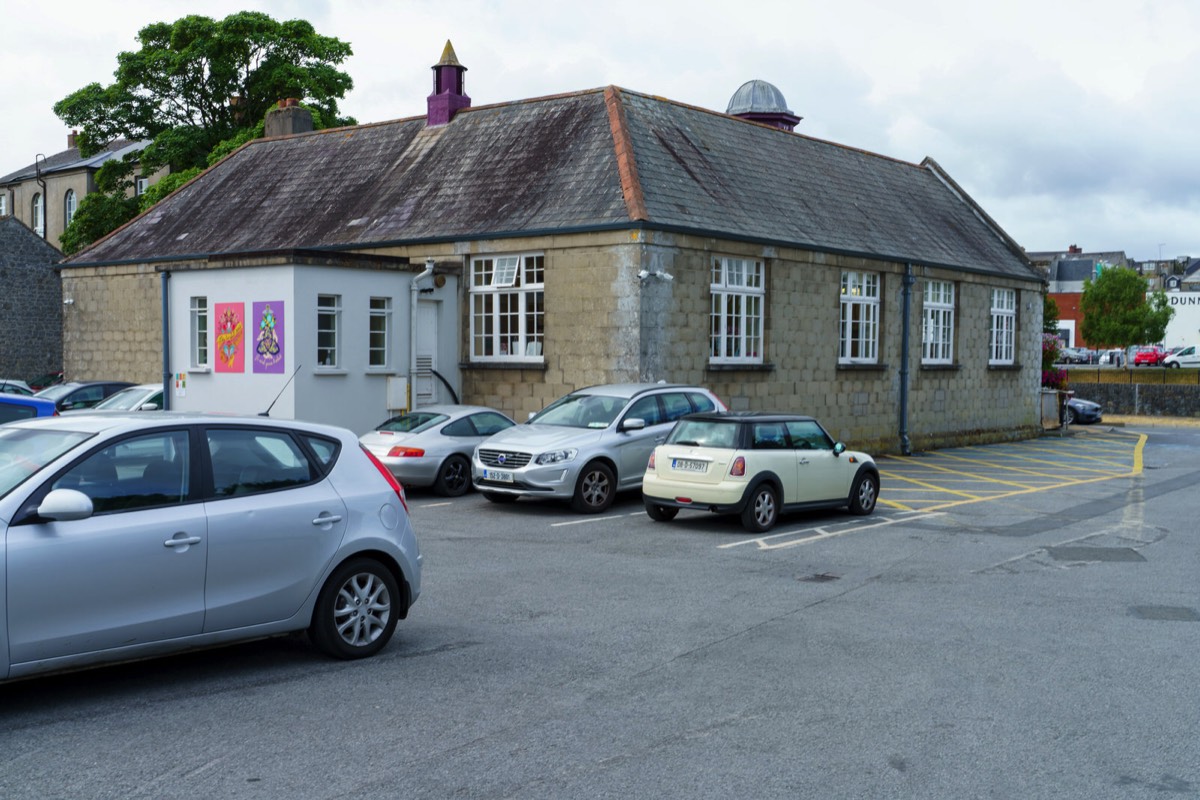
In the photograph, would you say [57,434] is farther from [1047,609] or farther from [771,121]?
[771,121]

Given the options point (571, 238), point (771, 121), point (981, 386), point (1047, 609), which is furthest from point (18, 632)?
point (771, 121)

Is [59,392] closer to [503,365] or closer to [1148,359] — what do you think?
[503,365]

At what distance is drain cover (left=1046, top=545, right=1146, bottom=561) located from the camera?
12750mm

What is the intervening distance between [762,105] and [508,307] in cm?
1629

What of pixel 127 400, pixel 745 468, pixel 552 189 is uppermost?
pixel 552 189

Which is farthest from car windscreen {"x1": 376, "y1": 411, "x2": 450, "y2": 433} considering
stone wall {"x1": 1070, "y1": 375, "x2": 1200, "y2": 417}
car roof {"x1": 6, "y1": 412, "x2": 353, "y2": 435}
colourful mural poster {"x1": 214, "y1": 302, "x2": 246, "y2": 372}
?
stone wall {"x1": 1070, "y1": 375, "x2": 1200, "y2": 417}

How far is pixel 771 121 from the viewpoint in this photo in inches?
1412

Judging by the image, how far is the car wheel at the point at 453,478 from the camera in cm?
1725

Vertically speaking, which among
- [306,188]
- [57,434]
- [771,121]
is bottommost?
[57,434]

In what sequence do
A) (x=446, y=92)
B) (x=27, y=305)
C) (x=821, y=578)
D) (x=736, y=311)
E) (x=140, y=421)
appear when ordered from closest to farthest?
(x=140, y=421), (x=821, y=578), (x=736, y=311), (x=446, y=92), (x=27, y=305)

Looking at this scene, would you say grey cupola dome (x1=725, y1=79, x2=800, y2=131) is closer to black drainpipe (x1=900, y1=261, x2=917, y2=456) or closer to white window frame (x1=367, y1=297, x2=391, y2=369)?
black drainpipe (x1=900, y1=261, x2=917, y2=456)

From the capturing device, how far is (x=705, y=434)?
14664 mm

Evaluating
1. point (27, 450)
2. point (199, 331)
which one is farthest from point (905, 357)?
point (27, 450)

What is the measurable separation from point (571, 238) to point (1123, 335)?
65.5 m
